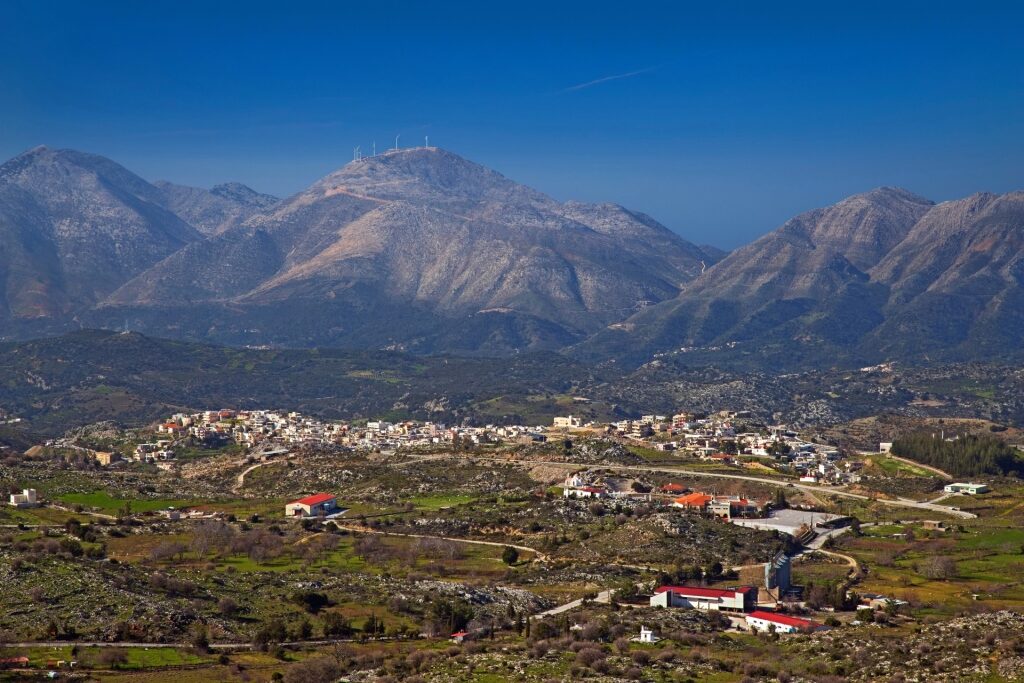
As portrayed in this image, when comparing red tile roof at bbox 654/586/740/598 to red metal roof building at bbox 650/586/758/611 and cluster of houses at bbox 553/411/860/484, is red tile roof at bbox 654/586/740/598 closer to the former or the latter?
red metal roof building at bbox 650/586/758/611

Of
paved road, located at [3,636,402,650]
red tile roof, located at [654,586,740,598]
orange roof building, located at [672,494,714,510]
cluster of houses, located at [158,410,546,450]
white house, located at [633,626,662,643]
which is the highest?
cluster of houses, located at [158,410,546,450]

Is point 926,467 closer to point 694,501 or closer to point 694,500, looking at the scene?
point 694,500

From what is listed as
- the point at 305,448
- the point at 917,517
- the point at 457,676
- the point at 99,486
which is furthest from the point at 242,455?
the point at 457,676

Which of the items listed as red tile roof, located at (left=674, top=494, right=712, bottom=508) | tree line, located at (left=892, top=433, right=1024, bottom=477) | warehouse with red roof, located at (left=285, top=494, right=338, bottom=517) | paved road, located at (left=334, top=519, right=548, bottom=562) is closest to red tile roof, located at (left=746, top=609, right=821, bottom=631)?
paved road, located at (left=334, top=519, right=548, bottom=562)

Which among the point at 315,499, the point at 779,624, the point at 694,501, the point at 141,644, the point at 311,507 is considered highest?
the point at 694,501

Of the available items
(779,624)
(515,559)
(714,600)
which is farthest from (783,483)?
(779,624)

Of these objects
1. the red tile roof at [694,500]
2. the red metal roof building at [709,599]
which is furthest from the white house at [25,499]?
the red metal roof building at [709,599]

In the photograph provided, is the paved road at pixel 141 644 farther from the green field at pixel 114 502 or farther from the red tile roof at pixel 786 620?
the green field at pixel 114 502
